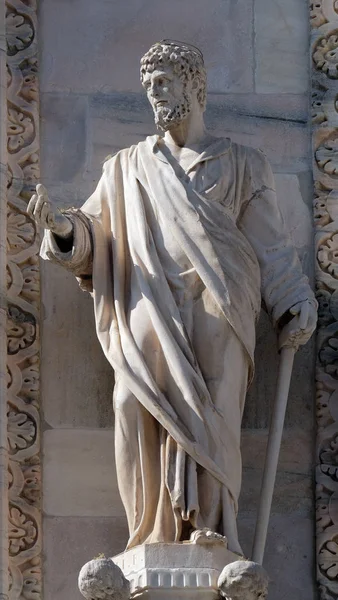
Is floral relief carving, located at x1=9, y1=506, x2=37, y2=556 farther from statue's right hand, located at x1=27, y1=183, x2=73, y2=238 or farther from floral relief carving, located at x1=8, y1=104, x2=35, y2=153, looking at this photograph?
floral relief carving, located at x1=8, y1=104, x2=35, y2=153

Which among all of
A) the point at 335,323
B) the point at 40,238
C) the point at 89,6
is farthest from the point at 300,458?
the point at 89,6

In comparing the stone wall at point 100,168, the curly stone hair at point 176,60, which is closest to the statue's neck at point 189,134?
the curly stone hair at point 176,60

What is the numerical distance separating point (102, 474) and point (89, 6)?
2039 millimetres

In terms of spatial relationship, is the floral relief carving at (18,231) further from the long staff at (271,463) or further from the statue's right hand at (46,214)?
the long staff at (271,463)

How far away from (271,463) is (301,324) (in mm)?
542

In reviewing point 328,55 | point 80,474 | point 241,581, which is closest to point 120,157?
point 328,55

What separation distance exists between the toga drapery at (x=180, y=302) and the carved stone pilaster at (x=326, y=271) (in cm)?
42

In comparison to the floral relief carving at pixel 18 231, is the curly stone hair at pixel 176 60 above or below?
above

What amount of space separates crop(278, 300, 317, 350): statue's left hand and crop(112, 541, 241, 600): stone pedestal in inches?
36.7

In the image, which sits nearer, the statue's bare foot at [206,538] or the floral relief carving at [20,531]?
the statue's bare foot at [206,538]

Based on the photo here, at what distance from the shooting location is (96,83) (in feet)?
40.0

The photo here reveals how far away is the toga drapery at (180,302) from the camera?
11.0 m

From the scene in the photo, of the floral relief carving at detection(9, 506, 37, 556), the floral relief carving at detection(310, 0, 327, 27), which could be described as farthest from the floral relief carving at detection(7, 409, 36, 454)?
the floral relief carving at detection(310, 0, 327, 27)

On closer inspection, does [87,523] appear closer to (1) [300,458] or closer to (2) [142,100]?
(1) [300,458]
